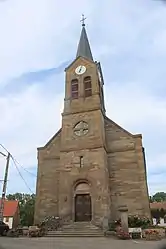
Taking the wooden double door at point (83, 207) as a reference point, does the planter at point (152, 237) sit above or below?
below

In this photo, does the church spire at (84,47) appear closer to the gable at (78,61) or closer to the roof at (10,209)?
the gable at (78,61)

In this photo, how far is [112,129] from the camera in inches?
1083

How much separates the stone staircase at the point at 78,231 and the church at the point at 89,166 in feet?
2.87

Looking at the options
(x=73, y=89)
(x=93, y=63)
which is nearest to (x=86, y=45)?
(x=93, y=63)

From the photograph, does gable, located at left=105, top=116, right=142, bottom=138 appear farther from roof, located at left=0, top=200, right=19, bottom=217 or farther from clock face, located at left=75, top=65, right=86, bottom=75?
roof, located at left=0, top=200, right=19, bottom=217

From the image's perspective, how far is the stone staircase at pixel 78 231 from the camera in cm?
1876

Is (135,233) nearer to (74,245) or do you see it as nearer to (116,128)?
(74,245)

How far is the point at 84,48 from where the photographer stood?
3416 cm

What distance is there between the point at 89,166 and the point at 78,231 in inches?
235

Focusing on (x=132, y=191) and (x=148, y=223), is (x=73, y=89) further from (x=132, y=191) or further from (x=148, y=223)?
(x=148, y=223)

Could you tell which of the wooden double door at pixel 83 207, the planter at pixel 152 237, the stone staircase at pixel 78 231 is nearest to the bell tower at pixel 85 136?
the wooden double door at pixel 83 207

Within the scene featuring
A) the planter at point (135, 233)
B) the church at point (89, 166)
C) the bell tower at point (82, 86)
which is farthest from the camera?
the bell tower at point (82, 86)

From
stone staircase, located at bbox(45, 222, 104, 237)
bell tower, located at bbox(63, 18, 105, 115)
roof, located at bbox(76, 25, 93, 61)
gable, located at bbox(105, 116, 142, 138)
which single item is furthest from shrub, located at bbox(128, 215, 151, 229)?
roof, located at bbox(76, 25, 93, 61)

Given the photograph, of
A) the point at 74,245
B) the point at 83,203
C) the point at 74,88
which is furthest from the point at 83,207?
the point at 74,88
